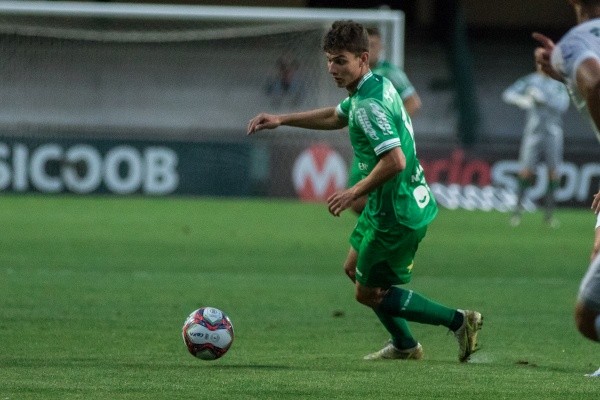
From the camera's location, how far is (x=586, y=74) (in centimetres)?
543

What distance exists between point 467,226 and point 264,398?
13766 millimetres

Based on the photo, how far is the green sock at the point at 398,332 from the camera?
309 inches

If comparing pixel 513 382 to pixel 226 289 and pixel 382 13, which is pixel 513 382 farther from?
pixel 382 13

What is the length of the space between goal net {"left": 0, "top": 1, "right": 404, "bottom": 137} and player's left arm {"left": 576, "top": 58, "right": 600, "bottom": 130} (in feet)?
50.2

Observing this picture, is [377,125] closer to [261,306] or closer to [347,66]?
[347,66]

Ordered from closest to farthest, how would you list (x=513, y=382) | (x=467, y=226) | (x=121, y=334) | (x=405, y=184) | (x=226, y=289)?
(x=513, y=382)
(x=405, y=184)
(x=121, y=334)
(x=226, y=289)
(x=467, y=226)

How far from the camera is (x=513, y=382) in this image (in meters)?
6.78

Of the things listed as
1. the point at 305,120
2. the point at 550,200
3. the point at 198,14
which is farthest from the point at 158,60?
the point at 305,120

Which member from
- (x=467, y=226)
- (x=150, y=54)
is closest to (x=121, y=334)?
(x=467, y=226)

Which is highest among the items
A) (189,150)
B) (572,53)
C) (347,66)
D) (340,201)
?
(572,53)

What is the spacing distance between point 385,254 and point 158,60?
16952 mm

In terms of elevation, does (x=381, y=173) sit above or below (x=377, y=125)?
below

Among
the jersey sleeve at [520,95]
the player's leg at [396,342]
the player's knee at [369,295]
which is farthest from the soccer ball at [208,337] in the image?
the jersey sleeve at [520,95]

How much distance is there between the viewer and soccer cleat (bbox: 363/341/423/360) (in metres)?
7.82
